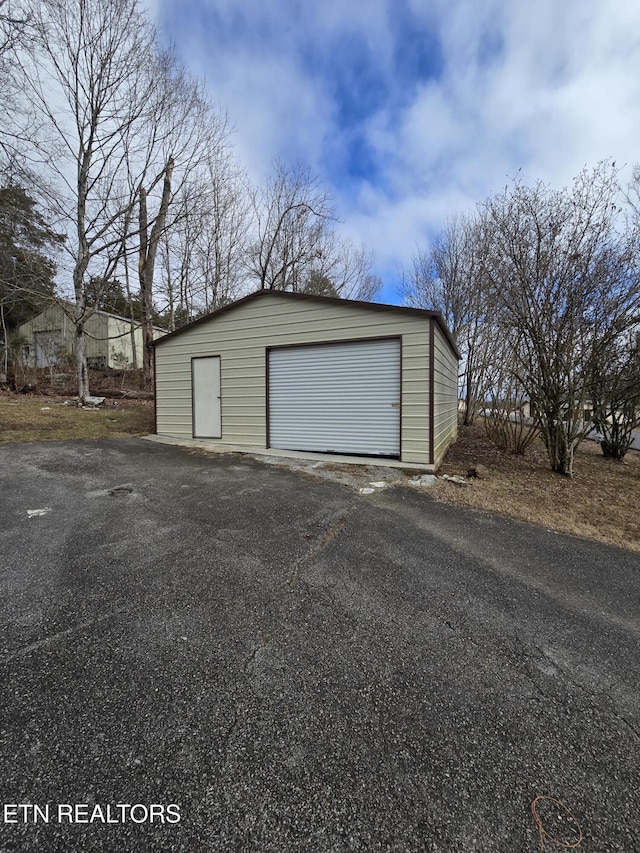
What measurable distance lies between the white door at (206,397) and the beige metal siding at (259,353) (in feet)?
0.53

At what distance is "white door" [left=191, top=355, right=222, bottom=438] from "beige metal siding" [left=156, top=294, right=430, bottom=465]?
0.53 ft

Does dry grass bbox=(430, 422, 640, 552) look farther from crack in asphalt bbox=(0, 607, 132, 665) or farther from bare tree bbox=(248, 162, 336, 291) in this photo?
bare tree bbox=(248, 162, 336, 291)

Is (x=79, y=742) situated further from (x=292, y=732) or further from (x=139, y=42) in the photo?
(x=139, y=42)

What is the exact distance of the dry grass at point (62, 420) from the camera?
802 centimetres

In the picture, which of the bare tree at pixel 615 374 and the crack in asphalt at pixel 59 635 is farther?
the bare tree at pixel 615 374

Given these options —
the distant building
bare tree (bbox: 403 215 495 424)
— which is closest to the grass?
bare tree (bbox: 403 215 495 424)

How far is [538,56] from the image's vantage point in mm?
6141

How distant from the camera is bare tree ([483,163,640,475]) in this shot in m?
5.64

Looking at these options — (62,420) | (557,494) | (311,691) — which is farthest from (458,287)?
(311,691)

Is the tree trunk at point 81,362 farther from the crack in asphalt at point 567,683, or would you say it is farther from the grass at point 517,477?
the crack in asphalt at point 567,683

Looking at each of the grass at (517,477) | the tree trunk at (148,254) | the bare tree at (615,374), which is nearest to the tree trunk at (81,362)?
the grass at (517,477)

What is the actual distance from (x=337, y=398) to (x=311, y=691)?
5.73 metres

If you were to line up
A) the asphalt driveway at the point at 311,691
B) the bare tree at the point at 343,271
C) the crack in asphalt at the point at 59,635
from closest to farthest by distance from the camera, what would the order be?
the asphalt driveway at the point at 311,691 < the crack in asphalt at the point at 59,635 < the bare tree at the point at 343,271

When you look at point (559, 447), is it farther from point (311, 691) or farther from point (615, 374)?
point (311, 691)
